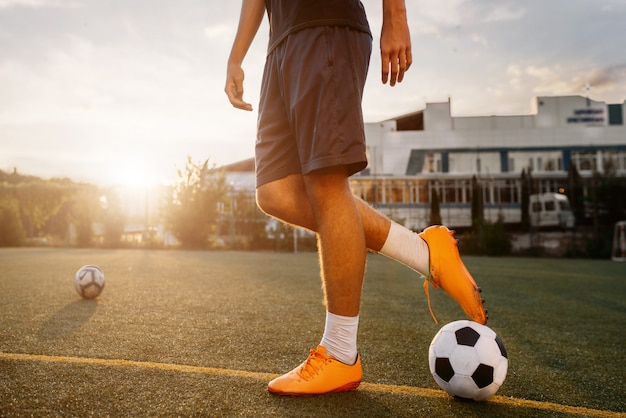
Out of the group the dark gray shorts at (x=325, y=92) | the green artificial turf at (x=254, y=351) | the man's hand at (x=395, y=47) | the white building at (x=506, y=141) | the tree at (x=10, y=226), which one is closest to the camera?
the green artificial turf at (x=254, y=351)

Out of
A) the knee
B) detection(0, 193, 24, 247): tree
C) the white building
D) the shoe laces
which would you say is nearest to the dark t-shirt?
the knee

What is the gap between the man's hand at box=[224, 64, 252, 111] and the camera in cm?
189

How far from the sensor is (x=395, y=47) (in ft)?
5.31

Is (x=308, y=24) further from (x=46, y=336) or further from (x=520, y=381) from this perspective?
(x=46, y=336)

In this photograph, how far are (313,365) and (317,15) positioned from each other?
3.82 ft

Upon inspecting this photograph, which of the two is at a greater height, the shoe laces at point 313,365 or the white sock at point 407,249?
the white sock at point 407,249

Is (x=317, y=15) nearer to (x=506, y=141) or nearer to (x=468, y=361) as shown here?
(x=468, y=361)

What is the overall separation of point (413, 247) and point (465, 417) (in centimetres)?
68

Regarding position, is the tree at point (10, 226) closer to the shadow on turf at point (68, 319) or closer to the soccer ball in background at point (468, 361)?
the shadow on turf at point (68, 319)

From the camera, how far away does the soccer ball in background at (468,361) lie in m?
Answer: 1.48

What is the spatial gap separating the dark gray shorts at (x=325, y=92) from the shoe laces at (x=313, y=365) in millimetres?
619

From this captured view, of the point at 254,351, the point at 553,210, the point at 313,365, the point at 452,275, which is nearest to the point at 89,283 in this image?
the point at 254,351

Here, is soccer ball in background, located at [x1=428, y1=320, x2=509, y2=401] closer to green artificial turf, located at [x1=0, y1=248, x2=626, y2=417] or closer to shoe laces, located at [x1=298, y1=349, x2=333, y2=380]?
green artificial turf, located at [x1=0, y1=248, x2=626, y2=417]

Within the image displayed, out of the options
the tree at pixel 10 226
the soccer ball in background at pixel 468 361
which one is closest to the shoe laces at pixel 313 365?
the soccer ball in background at pixel 468 361
